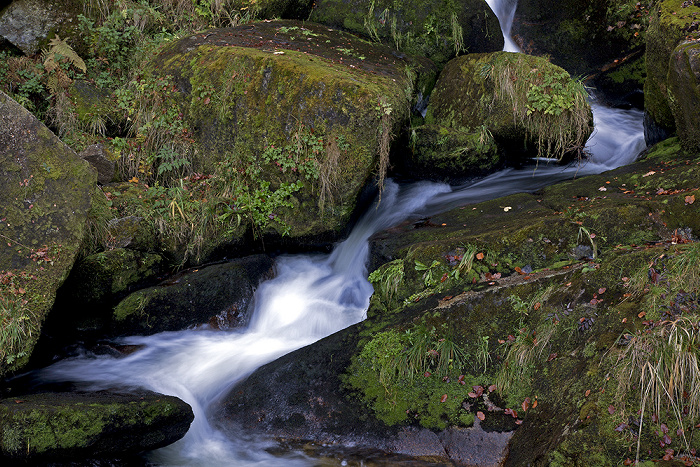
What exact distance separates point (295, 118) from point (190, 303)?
2.84 meters

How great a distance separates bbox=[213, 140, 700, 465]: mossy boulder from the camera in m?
3.73

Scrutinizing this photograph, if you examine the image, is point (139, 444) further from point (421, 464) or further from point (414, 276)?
point (414, 276)

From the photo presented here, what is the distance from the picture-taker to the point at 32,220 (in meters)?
5.76

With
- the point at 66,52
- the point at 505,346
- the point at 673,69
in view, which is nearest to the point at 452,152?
the point at 673,69

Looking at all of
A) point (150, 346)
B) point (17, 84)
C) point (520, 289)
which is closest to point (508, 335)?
point (520, 289)

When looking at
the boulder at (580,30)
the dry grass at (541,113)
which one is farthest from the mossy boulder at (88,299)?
the boulder at (580,30)

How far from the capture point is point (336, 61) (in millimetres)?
8008

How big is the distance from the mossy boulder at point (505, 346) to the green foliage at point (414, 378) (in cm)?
1

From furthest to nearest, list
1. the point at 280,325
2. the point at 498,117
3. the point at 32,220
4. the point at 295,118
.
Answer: the point at 498,117 → the point at 295,118 → the point at 280,325 → the point at 32,220

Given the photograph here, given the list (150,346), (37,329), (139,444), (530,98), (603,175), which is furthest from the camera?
(530,98)

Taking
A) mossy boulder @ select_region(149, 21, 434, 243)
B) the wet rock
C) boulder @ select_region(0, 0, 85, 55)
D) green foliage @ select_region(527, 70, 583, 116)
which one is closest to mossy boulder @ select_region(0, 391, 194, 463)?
mossy boulder @ select_region(149, 21, 434, 243)

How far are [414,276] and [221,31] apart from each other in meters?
5.90

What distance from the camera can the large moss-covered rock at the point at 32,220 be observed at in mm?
5227

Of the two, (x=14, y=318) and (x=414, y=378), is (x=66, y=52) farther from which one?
(x=414, y=378)
